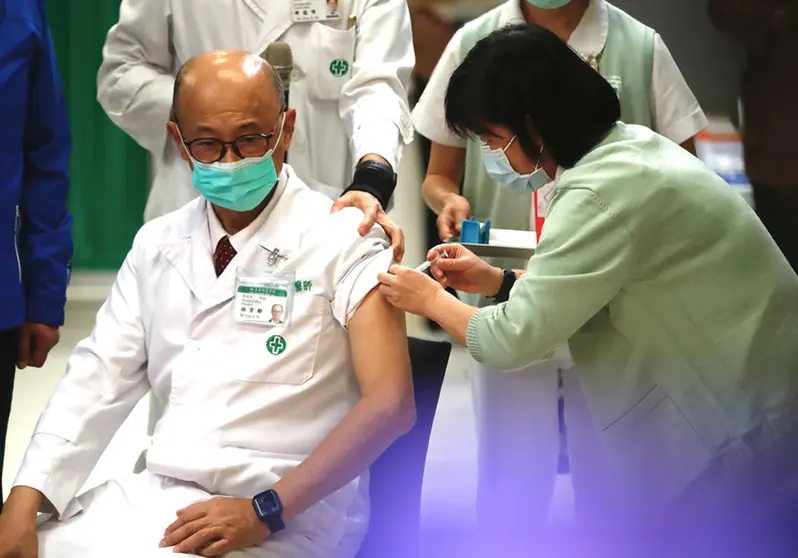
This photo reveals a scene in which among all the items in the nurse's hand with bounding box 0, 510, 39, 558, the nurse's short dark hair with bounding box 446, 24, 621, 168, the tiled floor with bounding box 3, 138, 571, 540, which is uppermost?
the nurse's short dark hair with bounding box 446, 24, 621, 168

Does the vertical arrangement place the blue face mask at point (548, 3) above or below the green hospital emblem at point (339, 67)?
above

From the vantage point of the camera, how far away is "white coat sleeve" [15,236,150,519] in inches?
61.4

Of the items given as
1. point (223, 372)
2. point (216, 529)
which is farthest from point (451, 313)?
point (216, 529)

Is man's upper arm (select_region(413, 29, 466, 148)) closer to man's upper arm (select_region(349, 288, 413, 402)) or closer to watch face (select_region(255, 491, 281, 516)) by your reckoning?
man's upper arm (select_region(349, 288, 413, 402))

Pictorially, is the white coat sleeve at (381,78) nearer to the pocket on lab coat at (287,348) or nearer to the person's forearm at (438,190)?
the person's forearm at (438,190)

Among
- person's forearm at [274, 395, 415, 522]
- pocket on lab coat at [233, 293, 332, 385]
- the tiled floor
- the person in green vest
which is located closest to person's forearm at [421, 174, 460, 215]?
the person in green vest

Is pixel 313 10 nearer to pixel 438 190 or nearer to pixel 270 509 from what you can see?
pixel 438 190

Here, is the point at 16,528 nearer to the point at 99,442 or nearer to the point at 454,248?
the point at 99,442

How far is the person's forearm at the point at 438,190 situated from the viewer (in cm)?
219

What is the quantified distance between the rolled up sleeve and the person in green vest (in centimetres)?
52

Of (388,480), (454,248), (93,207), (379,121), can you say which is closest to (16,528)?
(388,480)

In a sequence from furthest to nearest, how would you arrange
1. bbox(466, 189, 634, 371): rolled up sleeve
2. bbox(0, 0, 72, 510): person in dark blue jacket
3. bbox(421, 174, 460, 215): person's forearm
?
bbox(421, 174, 460, 215): person's forearm
bbox(0, 0, 72, 510): person in dark blue jacket
bbox(466, 189, 634, 371): rolled up sleeve

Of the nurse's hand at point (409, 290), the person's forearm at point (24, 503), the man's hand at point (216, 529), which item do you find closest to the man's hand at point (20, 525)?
the person's forearm at point (24, 503)

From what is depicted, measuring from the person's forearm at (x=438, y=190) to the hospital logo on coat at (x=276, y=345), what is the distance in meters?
0.73
